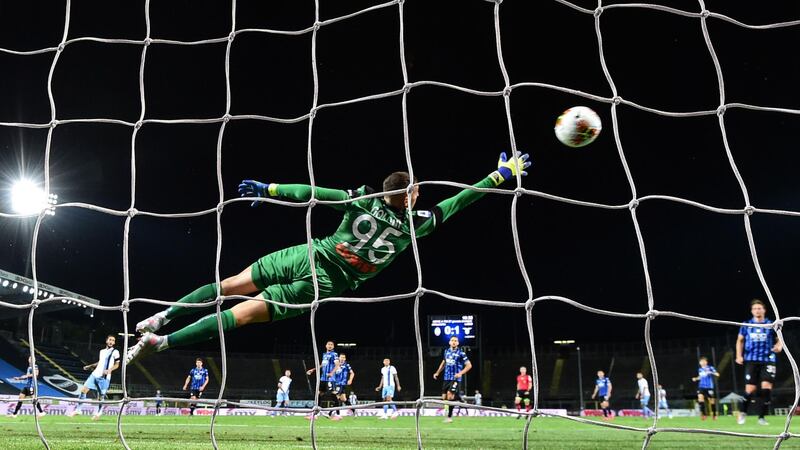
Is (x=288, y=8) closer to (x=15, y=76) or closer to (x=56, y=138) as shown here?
(x=15, y=76)

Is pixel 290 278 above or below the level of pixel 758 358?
above

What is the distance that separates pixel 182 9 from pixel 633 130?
14729 mm

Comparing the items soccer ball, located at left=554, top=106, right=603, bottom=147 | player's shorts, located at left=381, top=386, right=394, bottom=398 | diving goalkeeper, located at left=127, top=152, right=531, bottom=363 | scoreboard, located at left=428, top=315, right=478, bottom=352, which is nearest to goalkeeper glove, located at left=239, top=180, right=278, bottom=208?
diving goalkeeper, located at left=127, top=152, right=531, bottom=363

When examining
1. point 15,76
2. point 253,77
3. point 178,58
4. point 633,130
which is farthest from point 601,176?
point 15,76

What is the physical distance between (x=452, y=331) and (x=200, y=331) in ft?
64.3

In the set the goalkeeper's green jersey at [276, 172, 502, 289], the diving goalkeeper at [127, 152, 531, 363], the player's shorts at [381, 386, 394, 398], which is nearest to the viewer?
the diving goalkeeper at [127, 152, 531, 363]

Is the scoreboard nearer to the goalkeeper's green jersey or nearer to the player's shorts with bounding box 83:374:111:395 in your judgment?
the player's shorts with bounding box 83:374:111:395

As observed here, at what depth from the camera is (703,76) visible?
59.4 ft

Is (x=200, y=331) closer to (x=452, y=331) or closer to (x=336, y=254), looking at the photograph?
(x=336, y=254)

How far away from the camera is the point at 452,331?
2278 cm

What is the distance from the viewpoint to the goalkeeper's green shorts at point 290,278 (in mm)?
3885

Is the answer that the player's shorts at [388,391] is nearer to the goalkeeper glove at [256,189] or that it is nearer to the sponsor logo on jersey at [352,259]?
the sponsor logo on jersey at [352,259]

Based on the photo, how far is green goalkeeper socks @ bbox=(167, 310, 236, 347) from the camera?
3617mm

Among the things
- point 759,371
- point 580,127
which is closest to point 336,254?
point 580,127
